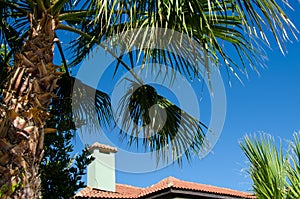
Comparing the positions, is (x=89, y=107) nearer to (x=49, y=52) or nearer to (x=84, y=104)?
(x=84, y=104)

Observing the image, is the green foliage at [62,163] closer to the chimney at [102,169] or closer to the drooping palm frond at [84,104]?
the drooping palm frond at [84,104]

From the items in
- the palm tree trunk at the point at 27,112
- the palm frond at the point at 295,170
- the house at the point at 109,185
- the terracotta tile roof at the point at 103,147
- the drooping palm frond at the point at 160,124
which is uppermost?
the terracotta tile roof at the point at 103,147

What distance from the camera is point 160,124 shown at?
752 cm

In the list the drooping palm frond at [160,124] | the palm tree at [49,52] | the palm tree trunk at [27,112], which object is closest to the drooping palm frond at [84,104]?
the drooping palm frond at [160,124]

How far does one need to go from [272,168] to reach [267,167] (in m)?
0.05

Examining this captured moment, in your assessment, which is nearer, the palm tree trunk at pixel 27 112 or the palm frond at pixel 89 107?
the palm tree trunk at pixel 27 112

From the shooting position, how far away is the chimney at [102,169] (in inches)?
548

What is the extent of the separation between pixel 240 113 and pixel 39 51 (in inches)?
189

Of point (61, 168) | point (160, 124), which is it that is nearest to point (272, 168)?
point (160, 124)

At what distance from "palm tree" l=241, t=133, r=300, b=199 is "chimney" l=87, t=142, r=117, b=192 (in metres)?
9.92

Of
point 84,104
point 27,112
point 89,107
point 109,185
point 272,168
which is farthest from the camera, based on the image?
point 109,185

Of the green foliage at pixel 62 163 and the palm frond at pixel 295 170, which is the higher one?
the green foliage at pixel 62 163

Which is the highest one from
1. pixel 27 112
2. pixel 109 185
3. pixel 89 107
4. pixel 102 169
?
pixel 102 169

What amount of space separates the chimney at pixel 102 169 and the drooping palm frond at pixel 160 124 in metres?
6.38
